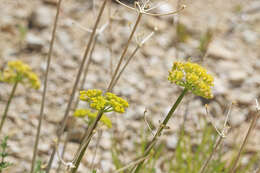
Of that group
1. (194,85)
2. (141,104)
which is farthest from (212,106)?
(194,85)

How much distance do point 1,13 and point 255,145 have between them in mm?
4054

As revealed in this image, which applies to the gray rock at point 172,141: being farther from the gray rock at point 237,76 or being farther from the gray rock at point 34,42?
the gray rock at point 34,42

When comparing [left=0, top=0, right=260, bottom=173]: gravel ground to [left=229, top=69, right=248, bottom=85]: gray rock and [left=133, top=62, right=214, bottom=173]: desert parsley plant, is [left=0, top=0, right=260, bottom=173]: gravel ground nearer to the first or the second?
[left=229, top=69, right=248, bottom=85]: gray rock

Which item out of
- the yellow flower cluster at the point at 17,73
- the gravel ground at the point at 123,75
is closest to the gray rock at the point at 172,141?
the gravel ground at the point at 123,75

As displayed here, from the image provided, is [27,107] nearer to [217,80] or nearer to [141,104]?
[141,104]

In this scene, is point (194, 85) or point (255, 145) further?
point (255, 145)

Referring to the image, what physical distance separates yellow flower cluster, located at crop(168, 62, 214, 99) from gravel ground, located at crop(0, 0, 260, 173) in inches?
73.3

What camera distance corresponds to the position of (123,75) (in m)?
4.39

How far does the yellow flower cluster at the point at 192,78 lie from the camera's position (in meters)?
1.38

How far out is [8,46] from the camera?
420 centimetres

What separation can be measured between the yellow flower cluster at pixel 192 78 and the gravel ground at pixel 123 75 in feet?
6.11

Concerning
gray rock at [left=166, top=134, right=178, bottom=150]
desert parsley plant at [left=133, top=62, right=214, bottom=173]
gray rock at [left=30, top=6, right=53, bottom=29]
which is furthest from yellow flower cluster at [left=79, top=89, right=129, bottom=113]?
gray rock at [left=30, top=6, right=53, bottom=29]

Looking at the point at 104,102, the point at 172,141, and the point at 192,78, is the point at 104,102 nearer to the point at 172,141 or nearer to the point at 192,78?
the point at 192,78

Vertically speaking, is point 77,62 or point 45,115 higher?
point 77,62
